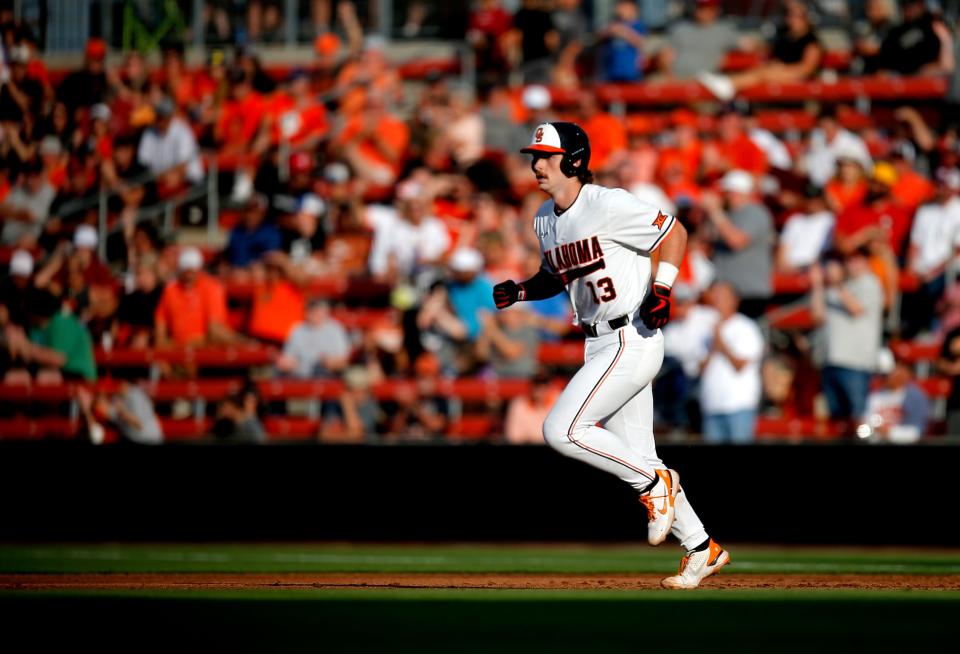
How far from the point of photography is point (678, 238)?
22.4 feet

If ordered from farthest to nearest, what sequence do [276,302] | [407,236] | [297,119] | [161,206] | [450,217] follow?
[297,119] < [161,206] < [450,217] < [407,236] < [276,302]

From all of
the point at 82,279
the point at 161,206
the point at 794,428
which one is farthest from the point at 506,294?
the point at 161,206

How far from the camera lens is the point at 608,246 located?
6863 mm

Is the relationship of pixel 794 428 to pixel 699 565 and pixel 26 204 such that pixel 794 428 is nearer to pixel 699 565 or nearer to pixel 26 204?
pixel 699 565

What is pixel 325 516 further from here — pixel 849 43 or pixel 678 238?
pixel 849 43

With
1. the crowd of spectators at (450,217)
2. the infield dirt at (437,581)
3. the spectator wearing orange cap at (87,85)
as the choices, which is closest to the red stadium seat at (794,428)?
the crowd of spectators at (450,217)

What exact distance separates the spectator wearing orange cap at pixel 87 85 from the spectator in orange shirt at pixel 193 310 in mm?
3758

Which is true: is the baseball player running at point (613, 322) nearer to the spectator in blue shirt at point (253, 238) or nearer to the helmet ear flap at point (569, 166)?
the helmet ear flap at point (569, 166)

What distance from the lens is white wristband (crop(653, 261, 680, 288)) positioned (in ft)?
21.9

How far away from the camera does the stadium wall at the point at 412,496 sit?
36.0 feet

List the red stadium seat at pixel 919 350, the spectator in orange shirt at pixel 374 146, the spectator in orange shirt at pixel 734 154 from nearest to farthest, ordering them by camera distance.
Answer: the red stadium seat at pixel 919 350 → the spectator in orange shirt at pixel 734 154 → the spectator in orange shirt at pixel 374 146

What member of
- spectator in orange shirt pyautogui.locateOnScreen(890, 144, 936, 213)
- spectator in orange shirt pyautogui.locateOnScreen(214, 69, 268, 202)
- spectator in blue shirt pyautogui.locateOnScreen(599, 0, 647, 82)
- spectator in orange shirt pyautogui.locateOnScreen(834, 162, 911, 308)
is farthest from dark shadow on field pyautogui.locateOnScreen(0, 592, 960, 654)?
spectator in blue shirt pyautogui.locateOnScreen(599, 0, 647, 82)

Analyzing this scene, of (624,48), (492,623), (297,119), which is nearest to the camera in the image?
(492,623)

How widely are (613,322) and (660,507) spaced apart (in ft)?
2.97
